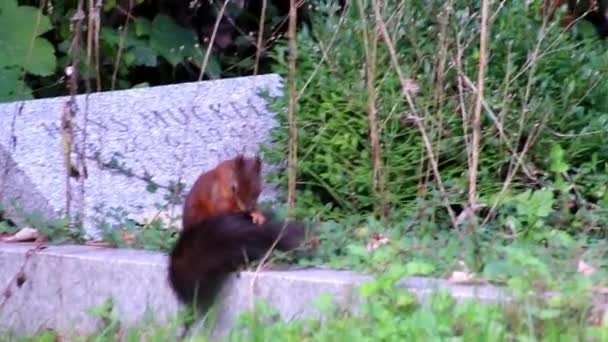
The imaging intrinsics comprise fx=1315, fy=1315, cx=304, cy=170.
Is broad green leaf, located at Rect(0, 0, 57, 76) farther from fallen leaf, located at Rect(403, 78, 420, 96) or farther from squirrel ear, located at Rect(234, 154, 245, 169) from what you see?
fallen leaf, located at Rect(403, 78, 420, 96)

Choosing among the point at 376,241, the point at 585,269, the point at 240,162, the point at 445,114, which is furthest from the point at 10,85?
the point at 585,269

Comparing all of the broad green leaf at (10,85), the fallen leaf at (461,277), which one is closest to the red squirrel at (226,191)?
the fallen leaf at (461,277)

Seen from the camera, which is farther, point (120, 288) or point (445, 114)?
point (445, 114)

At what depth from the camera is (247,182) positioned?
5.35 metres

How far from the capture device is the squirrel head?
529 centimetres

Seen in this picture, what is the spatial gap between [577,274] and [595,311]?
12.0 inches

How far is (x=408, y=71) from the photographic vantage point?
5.74m

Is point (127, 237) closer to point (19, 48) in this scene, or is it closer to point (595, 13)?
point (19, 48)

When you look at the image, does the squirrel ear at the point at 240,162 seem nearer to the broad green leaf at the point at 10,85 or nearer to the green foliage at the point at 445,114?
the green foliage at the point at 445,114

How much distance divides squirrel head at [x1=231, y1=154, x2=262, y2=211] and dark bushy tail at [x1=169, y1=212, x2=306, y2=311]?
2.72ft

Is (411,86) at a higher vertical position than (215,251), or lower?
higher

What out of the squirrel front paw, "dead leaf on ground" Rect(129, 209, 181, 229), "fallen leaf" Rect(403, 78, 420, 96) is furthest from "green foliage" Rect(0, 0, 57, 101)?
the squirrel front paw

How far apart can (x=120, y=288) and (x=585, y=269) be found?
163 centimetres

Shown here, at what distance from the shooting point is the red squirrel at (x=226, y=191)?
5.13m
